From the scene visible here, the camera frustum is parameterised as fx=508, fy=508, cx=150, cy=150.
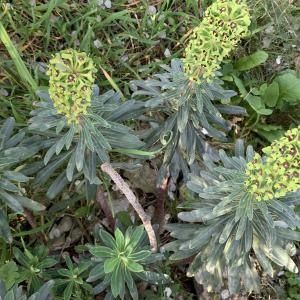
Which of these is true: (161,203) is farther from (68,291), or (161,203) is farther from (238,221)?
(68,291)

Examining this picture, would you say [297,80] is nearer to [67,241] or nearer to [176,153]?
[176,153]

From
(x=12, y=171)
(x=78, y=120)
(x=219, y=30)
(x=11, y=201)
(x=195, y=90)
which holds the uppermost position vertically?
(x=219, y=30)

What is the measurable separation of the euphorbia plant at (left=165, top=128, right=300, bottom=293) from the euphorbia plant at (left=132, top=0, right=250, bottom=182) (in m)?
0.26

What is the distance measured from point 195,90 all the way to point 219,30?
1.68ft

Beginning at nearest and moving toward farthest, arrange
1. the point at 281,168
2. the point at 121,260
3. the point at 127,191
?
1. the point at 281,168
2. the point at 127,191
3. the point at 121,260

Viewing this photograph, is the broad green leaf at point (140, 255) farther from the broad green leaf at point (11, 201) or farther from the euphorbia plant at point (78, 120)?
the broad green leaf at point (11, 201)

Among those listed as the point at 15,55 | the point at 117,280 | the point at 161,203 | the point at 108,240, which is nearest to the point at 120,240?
the point at 108,240

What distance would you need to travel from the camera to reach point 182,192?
3.82m

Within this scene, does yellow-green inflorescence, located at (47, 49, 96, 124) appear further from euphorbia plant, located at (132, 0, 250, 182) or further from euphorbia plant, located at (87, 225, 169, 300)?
euphorbia plant, located at (87, 225, 169, 300)

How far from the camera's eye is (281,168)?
A: 7.22 feet

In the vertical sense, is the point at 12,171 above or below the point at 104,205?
above

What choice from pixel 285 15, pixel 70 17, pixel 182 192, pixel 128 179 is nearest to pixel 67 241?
pixel 128 179

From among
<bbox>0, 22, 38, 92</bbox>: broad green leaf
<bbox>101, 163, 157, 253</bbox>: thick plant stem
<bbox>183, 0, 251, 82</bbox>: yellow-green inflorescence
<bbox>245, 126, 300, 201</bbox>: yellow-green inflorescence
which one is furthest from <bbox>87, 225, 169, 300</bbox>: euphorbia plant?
<bbox>0, 22, 38, 92</bbox>: broad green leaf

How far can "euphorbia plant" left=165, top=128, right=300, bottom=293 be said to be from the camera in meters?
2.47
